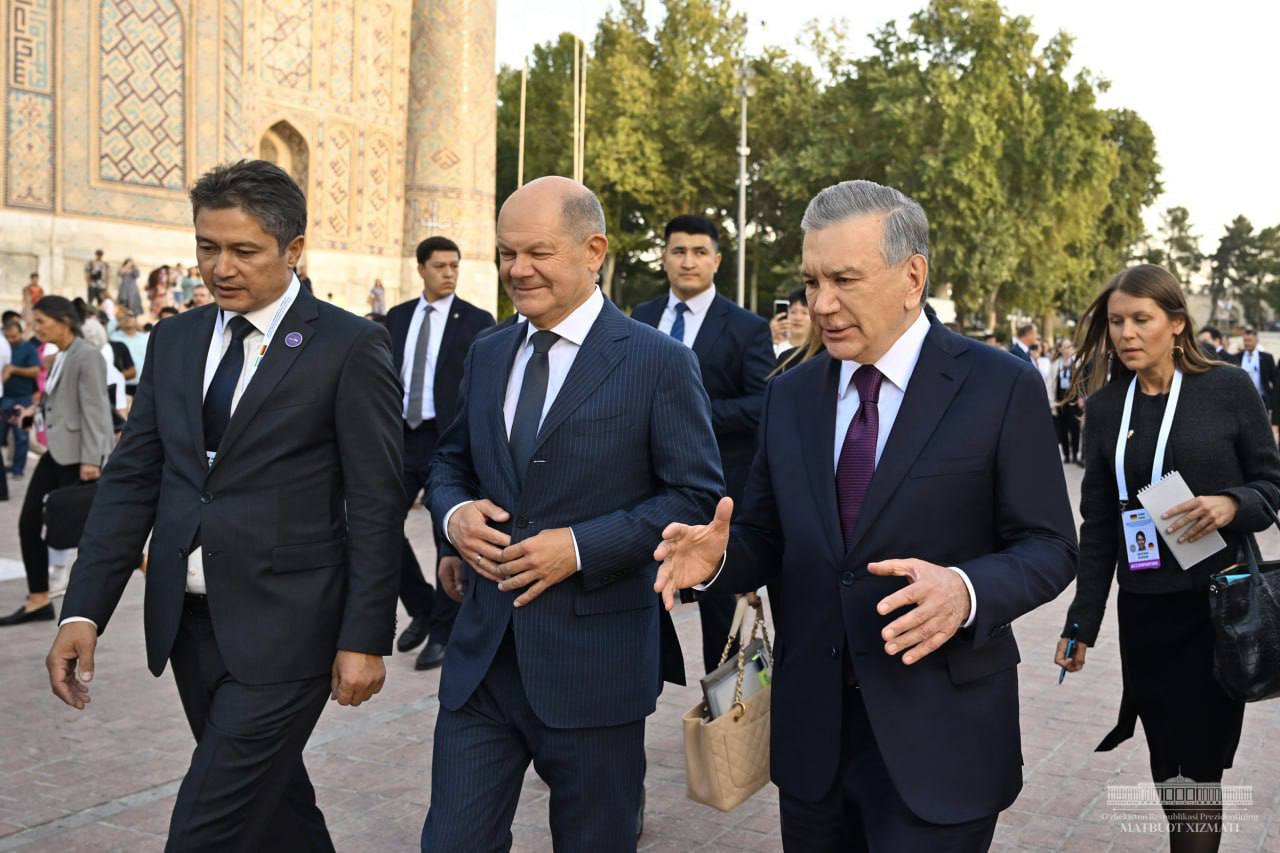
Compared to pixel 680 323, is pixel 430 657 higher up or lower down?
lower down

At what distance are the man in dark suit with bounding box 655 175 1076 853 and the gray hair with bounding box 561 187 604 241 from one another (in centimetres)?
67

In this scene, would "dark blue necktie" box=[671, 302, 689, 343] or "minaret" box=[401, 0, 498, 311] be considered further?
"minaret" box=[401, 0, 498, 311]

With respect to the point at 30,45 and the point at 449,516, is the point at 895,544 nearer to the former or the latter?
the point at 449,516

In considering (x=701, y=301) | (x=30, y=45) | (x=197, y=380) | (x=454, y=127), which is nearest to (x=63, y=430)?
(x=701, y=301)

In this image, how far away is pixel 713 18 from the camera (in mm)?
51688

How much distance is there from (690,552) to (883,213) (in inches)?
32.4

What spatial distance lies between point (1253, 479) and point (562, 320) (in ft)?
7.58

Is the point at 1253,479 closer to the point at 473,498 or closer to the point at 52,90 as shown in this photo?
the point at 473,498

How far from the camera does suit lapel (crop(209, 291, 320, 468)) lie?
130 inches

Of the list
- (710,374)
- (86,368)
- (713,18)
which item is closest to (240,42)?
(86,368)

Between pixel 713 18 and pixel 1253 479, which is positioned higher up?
pixel 713 18

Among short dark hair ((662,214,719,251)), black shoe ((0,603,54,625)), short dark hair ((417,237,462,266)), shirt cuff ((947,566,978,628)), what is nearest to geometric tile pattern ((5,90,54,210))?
black shoe ((0,603,54,625))

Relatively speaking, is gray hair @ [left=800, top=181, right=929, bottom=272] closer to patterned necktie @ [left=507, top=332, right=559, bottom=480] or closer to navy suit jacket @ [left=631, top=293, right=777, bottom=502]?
patterned necktie @ [left=507, top=332, right=559, bottom=480]

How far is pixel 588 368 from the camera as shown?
329 cm
